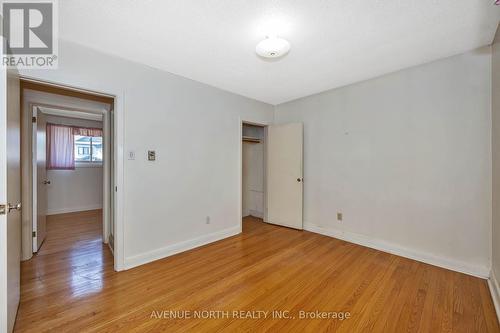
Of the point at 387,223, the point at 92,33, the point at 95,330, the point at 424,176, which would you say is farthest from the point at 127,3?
the point at 387,223

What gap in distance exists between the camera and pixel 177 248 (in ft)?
9.43

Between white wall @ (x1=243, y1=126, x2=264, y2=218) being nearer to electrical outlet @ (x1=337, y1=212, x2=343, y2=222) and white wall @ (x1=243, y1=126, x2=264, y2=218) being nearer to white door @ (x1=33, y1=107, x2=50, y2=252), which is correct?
electrical outlet @ (x1=337, y1=212, x2=343, y2=222)

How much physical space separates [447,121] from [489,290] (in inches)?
69.0

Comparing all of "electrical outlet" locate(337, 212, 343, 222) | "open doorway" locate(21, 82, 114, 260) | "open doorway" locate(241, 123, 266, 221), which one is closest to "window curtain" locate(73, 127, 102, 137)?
"open doorway" locate(21, 82, 114, 260)

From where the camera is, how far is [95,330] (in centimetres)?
155

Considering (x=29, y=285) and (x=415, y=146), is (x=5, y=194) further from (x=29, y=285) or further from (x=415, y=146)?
(x=415, y=146)

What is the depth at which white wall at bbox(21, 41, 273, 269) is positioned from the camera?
7.67ft

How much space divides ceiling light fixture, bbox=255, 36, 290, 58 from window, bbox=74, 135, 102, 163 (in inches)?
216

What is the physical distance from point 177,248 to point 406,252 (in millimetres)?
3009

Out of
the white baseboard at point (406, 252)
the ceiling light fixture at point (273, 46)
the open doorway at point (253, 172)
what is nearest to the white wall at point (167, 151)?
the open doorway at point (253, 172)

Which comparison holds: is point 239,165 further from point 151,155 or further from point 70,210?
point 70,210

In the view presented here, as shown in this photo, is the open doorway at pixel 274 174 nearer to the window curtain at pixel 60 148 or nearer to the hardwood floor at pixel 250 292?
the hardwood floor at pixel 250 292

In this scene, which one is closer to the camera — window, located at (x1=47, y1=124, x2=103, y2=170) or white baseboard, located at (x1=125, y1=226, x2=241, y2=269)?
white baseboard, located at (x1=125, y1=226, x2=241, y2=269)

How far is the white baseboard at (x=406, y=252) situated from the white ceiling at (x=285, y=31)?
2326 millimetres
